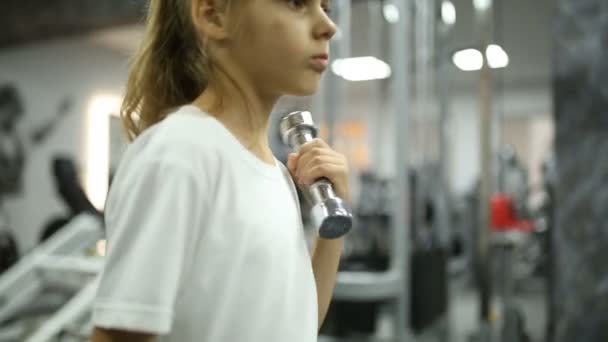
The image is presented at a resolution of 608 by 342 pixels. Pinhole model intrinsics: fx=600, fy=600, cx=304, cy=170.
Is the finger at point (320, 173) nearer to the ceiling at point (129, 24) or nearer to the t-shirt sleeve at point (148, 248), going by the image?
the t-shirt sleeve at point (148, 248)

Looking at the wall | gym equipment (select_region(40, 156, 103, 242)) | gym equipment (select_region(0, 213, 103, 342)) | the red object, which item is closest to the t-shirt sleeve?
gym equipment (select_region(0, 213, 103, 342))

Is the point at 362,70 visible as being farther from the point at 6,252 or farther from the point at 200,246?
the point at 200,246

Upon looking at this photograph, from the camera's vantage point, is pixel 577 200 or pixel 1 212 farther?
pixel 1 212

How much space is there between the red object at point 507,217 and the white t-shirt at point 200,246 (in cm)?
517

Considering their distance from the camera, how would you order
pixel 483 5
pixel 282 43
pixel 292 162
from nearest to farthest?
pixel 282 43 < pixel 292 162 < pixel 483 5

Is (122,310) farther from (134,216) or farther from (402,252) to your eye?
(402,252)

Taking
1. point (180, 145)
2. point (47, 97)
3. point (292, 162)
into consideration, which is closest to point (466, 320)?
point (292, 162)

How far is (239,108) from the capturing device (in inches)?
27.2

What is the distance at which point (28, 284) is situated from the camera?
2.58 metres

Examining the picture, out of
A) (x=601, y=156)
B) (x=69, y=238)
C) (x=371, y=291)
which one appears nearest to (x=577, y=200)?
(x=601, y=156)

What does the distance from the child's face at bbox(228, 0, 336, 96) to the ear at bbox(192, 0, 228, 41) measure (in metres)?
0.02

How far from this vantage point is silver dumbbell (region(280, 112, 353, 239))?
24.3 inches

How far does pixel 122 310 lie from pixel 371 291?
2202 mm

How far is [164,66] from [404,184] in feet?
6.71
